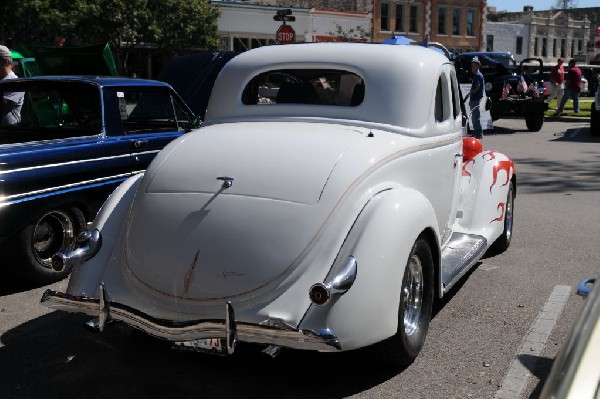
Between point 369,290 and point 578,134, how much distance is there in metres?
16.3

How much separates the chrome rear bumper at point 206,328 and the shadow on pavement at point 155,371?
444 millimetres

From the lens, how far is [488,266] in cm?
635

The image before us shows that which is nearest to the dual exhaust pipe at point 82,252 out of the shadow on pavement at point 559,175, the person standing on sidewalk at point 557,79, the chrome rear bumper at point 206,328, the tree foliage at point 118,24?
the chrome rear bumper at point 206,328

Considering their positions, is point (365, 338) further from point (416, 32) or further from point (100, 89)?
point (416, 32)

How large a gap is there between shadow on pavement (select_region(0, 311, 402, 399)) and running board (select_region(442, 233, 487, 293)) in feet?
3.18

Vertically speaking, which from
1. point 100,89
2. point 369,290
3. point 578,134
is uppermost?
point 100,89

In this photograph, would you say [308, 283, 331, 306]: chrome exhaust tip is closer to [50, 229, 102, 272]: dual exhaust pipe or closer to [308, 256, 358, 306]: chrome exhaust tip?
[308, 256, 358, 306]: chrome exhaust tip

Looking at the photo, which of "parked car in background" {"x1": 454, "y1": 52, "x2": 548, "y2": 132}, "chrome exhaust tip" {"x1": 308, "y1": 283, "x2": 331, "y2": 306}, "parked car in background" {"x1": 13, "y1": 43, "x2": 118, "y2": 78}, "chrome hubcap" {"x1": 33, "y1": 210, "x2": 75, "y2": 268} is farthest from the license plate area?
"parked car in background" {"x1": 454, "y1": 52, "x2": 548, "y2": 132}

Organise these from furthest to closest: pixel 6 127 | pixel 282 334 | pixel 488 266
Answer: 1. pixel 6 127
2. pixel 488 266
3. pixel 282 334

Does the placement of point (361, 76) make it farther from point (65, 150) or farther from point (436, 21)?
point (436, 21)

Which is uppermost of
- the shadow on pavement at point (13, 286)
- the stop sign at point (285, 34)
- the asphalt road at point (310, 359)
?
the stop sign at point (285, 34)

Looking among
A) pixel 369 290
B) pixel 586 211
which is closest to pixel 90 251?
pixel 369 290

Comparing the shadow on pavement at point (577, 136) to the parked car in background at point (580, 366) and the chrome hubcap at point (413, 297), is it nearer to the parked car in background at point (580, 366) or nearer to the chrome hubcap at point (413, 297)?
the chrome hubcap at point (413, 297)

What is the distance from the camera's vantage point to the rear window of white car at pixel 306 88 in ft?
15.7
